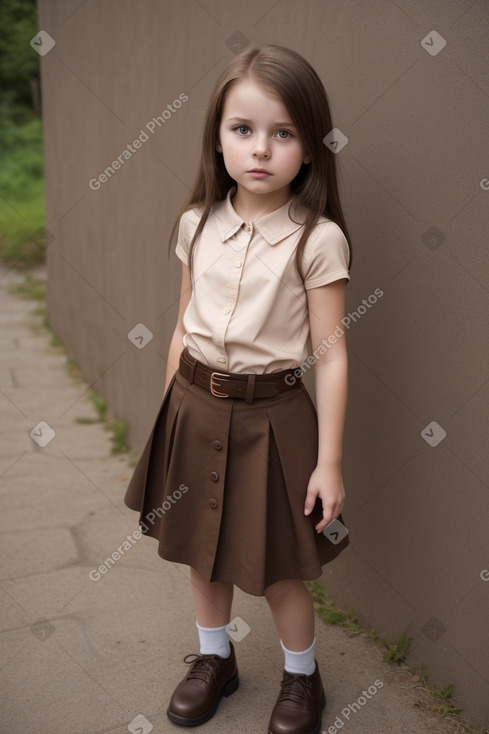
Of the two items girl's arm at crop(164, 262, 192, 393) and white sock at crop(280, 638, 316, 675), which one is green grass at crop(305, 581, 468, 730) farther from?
girl's arm at crop(164, 262, 192, 393)

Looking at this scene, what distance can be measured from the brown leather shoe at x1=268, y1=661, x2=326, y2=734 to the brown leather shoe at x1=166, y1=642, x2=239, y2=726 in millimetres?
149

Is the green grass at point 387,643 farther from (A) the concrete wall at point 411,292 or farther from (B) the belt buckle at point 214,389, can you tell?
(B) the belt buckle at point 214,389

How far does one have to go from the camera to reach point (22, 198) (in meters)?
10.5

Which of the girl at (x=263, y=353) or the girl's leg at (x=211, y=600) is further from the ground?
the girl at (x=263, y=353)

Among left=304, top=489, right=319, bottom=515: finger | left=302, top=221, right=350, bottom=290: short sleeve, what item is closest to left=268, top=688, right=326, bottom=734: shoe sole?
left=304, top=489, right=319, bottom=515: finger

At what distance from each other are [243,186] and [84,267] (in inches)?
109

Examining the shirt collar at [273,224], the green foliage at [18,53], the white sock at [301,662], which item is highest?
the green foliage at [18,53]

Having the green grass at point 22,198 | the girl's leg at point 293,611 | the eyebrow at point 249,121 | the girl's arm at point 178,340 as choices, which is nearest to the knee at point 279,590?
the girl's leg at point 293,611

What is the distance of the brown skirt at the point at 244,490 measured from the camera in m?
1.67

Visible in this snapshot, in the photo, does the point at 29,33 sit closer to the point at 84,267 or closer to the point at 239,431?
the point at 84,267

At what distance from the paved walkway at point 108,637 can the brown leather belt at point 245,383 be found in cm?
79

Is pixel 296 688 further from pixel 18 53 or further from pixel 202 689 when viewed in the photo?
pixel 18 53

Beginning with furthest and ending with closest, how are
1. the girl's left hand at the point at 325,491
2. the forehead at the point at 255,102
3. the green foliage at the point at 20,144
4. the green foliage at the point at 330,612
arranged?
the green foliage at the point at 20,144 < the green foliage at the point at 330,612 < the girl's left hand at the point at 325,491 < the forehead at the point at 255,102

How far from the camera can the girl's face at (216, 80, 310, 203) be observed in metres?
1.56
